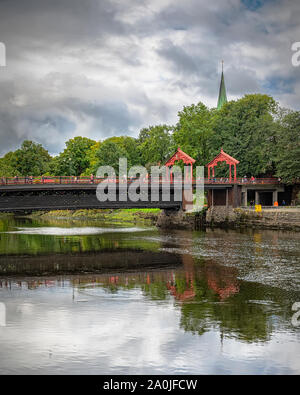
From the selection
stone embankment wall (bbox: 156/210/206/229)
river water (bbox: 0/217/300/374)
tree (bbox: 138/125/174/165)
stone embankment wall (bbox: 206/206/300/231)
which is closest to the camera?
river water (bbox: 0/217/300/374)

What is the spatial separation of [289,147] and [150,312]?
50.8 meters

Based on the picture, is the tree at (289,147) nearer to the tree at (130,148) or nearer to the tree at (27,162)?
the tree at (130,148)

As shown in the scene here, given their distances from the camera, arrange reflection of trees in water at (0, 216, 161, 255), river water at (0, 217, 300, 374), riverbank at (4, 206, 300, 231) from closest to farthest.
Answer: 1. river water at (0, 217, 300, 374)
2. reflection of trees in water at (0, 216, 161, 255)
3. riverbank at (4, 206, 300, 231)

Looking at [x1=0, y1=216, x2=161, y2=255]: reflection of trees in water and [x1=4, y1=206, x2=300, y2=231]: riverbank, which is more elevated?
[x1=4, y1=206, x2=300, y2=231]: riverbank

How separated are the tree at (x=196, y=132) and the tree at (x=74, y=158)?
32411 mm

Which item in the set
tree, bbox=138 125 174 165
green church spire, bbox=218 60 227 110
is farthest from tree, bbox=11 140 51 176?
green church spire, bbox=218 60 227 110

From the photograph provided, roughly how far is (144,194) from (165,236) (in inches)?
440

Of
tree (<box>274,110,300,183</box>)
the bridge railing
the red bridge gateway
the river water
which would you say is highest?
tree (<box>274,110,300,183</box>)

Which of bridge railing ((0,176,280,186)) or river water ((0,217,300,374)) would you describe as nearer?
river water ((0,217,300,374))

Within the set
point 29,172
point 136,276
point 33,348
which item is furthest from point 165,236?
point 29,172

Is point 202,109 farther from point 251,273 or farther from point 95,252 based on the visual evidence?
point 251,273

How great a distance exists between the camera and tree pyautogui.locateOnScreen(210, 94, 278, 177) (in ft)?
246

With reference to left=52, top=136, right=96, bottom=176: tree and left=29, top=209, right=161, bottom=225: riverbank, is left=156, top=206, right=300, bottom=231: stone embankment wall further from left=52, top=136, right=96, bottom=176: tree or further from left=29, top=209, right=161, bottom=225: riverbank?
left=52, top=136, right=96, bottom=176: tree

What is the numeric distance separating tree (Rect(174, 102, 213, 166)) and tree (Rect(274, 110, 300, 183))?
14887mm
